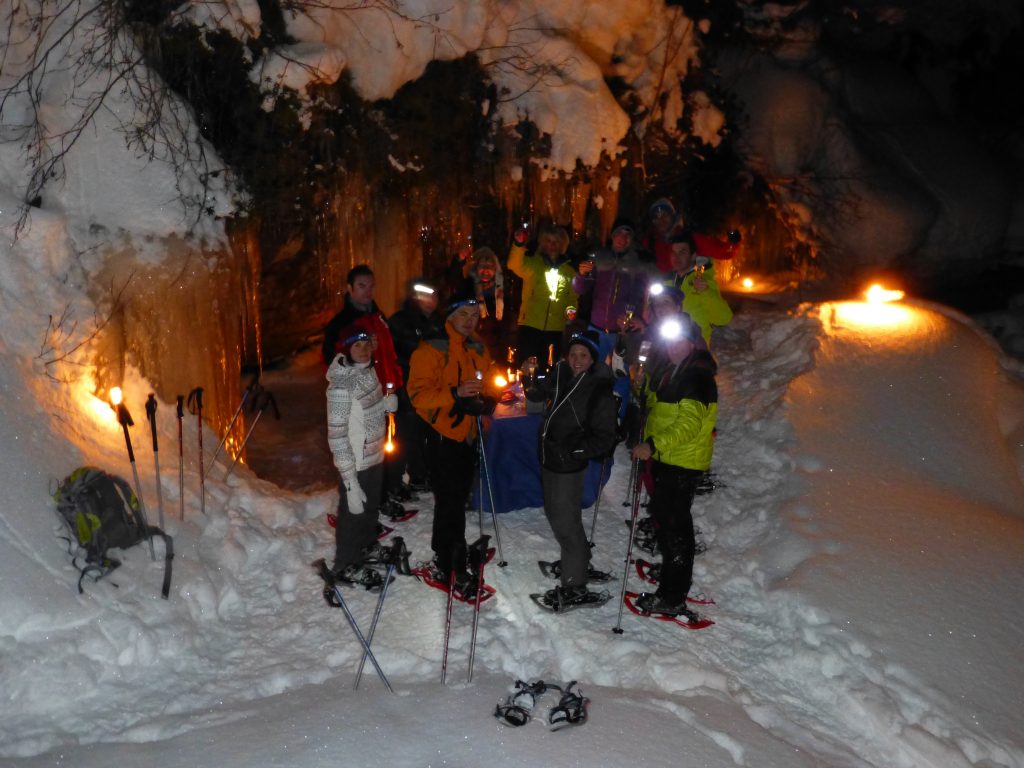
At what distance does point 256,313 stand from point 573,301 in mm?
2909

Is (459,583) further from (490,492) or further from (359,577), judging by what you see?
(490,492)

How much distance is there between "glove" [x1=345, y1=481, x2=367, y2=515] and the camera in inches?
200

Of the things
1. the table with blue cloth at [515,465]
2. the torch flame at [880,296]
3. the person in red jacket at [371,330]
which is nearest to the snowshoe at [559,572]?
the table with blue cloth at [515,465]

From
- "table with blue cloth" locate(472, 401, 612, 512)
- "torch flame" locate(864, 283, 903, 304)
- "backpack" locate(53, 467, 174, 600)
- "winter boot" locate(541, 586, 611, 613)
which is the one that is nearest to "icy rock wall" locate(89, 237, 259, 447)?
"backpack" locate(53, 467, 174, 600)

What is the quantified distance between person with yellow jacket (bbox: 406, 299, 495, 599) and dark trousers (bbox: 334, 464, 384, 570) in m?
0.38

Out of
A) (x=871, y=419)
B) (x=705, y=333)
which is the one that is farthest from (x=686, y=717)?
(x=871, y=419)

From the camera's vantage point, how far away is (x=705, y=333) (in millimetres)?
7133

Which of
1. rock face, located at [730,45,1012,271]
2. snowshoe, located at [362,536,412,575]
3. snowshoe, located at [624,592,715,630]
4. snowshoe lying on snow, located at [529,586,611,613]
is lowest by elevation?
snowshoe, located at [624,592,715,630]

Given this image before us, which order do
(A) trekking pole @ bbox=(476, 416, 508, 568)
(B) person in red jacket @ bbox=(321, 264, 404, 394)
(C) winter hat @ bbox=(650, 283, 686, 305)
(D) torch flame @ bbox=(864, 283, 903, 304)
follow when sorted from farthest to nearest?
(D) torch flame @ bbox=(864, 283, 903, 304)
(C) winter hat @ bbox=(650, 283, 686, 305)
(A) trekking pole @ bbox=(476, 416, 508, 568)
(B) person in red jacket @ bbox=(321, 264, 404, 394)

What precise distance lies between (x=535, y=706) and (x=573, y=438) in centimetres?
160

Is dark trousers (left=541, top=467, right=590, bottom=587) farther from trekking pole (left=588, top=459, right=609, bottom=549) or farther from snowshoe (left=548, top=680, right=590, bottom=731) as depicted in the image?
snowshoe (left=548, top=680, right=590, bottom=731)

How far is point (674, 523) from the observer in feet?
17.2

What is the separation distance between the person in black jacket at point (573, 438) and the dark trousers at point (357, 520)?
1.10 meters

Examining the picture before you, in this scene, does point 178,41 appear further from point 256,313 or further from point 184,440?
point 184,440
